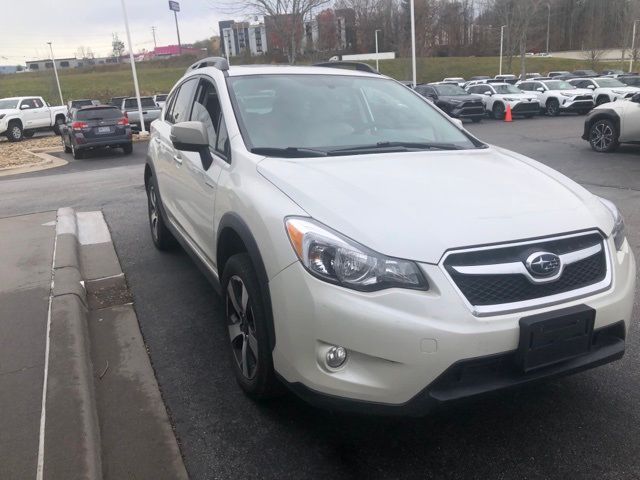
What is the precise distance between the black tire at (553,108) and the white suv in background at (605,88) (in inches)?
58.3

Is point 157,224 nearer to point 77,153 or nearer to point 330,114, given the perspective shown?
point 330,114

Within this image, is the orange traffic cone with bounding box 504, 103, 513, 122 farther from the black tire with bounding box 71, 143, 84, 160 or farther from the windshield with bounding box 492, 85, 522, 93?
the black tire with bounding box 71, 143, 84, 160

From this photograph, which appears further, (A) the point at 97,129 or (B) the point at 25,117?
(B) the point at 25,117

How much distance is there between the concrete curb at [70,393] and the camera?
8.46 feet

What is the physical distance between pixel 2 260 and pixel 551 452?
17.4ft

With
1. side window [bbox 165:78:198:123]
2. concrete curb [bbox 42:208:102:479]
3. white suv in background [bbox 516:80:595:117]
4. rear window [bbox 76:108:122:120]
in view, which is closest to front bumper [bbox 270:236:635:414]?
concrete curb [bbox 42:208:102:479]

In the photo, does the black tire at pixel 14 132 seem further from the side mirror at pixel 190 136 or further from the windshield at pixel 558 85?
the side mirror at pixel 190 136

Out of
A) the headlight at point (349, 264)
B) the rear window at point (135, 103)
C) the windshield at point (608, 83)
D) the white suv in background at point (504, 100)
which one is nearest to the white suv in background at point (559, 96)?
the white suv in background at point (504, 100)

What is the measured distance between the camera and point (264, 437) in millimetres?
2867

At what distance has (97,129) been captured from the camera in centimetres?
1767

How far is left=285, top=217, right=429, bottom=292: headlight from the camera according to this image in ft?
7.67

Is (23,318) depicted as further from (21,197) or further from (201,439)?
(21,197)

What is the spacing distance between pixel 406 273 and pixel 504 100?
2427 centimetres

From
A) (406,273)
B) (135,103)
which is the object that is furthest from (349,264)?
(135,103)
